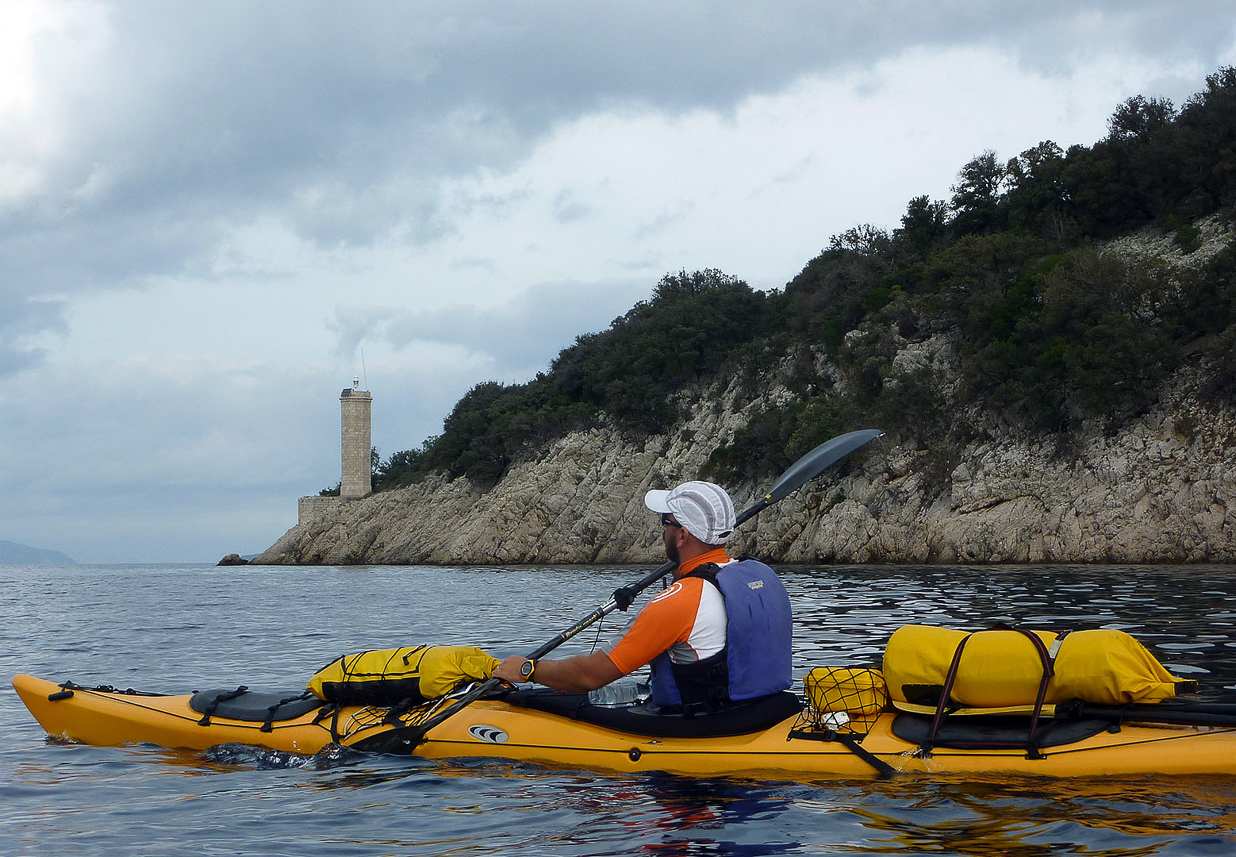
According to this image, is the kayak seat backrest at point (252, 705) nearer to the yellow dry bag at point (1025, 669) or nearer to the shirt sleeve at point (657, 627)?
the shirt sleeve at point (657, 627)

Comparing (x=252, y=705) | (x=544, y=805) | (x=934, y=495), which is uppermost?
(x=934, y=495)

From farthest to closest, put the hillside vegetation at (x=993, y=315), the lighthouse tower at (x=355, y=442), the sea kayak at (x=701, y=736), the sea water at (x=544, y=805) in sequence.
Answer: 1. the lighthouse tower at (x=355, y=442)
2. the hillside vegetation at (x=993, y=315)
3. the sea kayak at (x=701, y=736)
4. the sea water at (x=544, y=805)

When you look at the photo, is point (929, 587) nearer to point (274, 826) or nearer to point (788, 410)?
point (274, 826)

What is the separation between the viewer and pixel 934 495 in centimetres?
3098

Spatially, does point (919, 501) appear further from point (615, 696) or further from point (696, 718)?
point (696, 718)

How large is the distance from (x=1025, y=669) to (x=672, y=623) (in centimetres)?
171

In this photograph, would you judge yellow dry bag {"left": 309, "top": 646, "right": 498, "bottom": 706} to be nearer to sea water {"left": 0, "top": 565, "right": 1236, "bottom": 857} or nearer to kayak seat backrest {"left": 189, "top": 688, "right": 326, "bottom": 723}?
kayak seat backrest {"left": 189, "top": 688, "right": 326, "bottom": 723}

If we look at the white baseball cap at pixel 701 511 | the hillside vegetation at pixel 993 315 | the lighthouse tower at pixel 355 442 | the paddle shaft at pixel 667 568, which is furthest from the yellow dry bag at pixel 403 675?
the lighthouse tower at pixel 355 442

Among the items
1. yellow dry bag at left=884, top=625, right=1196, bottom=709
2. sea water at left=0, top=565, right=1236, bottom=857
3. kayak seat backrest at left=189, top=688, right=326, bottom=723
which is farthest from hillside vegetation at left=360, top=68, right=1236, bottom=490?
kayak seat backrest at left=189, top=688, right=326, bottom=723

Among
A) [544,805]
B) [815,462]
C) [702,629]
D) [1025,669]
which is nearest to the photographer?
[1025,669]

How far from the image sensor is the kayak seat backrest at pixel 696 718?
18.1 ft

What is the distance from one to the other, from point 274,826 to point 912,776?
3.11 metres

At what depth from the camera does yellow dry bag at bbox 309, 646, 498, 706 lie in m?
6.57

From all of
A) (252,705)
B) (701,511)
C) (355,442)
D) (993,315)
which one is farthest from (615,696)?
(355,442)
